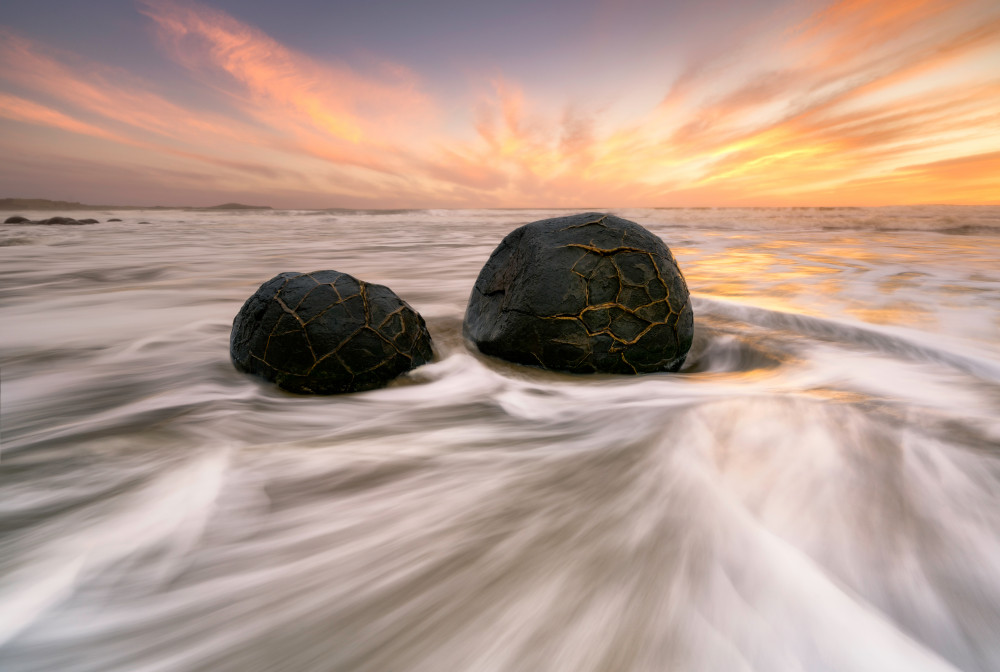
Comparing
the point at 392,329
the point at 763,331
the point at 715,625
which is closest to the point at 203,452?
the point at 392,329

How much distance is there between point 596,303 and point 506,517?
1.49m

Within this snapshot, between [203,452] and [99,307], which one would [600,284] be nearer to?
[203,452]

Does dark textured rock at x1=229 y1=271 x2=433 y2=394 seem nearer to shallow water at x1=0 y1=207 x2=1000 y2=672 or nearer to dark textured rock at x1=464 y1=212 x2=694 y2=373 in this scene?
shallow water at x1=0 y1=207 x2=1000 y2=672

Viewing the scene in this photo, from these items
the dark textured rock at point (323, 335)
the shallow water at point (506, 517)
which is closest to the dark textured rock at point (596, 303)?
the shallow water at point (506, 517)

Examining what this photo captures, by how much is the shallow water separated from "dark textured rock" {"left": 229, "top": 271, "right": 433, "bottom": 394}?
0.14 m

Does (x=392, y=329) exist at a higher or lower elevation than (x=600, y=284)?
lower

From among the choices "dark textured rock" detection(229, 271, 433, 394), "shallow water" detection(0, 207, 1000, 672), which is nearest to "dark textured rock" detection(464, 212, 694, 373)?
"shallow water" detection(0, 207, 1000, 672)

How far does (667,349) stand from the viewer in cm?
274

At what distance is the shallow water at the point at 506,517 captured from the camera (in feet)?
Answer: 3.31

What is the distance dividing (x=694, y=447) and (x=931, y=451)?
82cm

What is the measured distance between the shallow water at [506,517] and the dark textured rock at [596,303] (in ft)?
0.61

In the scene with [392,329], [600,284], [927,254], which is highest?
[600,284]

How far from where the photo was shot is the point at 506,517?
1.45 metres

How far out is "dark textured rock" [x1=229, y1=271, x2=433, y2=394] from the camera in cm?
240
